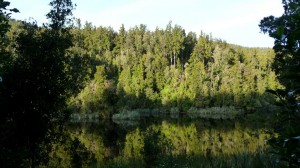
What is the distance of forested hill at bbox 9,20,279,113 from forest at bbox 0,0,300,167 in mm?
259

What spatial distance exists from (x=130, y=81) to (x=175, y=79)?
12.3 metres

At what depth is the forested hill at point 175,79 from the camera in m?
74.9

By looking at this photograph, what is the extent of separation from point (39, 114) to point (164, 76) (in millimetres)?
79940

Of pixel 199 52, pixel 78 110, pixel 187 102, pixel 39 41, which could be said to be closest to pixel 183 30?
pixel 199 52

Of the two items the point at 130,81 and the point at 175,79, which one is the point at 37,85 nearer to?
the point at 130,81

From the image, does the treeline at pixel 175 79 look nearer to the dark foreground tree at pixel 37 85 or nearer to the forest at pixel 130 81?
the forest at pixel 130 81

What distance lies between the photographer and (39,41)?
1149 cm

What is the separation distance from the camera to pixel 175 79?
8750 cm

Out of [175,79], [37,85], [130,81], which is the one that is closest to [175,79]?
[175,79]

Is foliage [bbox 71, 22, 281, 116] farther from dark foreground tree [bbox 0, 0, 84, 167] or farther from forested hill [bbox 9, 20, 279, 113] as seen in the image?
dark foreground tree [bbox 0, 0, 84, 167]

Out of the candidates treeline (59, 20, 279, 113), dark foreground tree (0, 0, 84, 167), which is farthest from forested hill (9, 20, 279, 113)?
dark foreground tree (0, 0, 84, 167)

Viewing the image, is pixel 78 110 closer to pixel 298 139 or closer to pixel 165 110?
pixel 165 110

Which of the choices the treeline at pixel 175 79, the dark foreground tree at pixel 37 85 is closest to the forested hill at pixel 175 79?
the treeline at pixel 175 79

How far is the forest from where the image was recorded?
2653 mm
